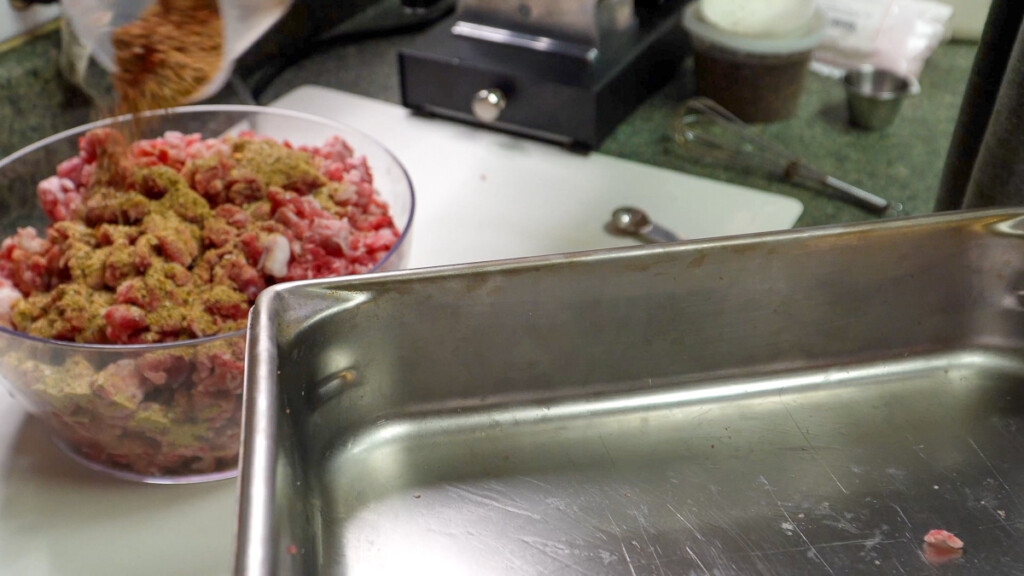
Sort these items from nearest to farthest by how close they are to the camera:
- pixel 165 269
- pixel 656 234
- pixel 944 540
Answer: pixel 944 540 < pixel 165 269 < pixel 656 234

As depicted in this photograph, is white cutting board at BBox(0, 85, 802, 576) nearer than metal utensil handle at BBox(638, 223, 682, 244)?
Yes

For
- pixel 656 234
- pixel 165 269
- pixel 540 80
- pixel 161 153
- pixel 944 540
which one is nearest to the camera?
pixel 944 540

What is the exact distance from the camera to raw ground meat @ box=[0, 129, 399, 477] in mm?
606

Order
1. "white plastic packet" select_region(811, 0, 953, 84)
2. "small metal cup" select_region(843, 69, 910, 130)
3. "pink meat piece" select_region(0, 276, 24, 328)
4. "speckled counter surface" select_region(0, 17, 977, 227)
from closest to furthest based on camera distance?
"pink meat piece" select_region(0, 276, 24, 328), "speckled counter surface" select_region(0, 17, 977, 227), "small metal cup" select_region(843, 69, 910, 130), "white plastic packet" select_region(811, 0, 953, 84)

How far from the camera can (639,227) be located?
93 centimetres

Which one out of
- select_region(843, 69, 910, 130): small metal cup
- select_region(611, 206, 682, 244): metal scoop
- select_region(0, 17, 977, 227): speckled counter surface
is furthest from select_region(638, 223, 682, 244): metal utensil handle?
select_region(843, 69, 910, 130): small metal cup

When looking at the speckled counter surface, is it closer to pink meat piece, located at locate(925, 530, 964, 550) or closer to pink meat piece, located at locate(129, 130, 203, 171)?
pink meat piece, located at locate(129, 130, 203, 171)

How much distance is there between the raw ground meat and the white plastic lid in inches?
21.6

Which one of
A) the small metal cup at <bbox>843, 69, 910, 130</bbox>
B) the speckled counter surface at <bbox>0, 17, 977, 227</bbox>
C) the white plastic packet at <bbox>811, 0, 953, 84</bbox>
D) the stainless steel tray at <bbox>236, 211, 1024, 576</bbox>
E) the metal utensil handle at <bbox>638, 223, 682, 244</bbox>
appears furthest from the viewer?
the white plastic packet at <bbox>811, 0, 953, 84</bbox>

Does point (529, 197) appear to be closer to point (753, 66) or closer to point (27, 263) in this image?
point (753, 66)

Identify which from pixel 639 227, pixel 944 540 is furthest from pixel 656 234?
pixel 944 540

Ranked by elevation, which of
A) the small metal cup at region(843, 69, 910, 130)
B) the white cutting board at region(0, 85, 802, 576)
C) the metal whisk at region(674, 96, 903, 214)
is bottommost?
the white cutting board at region(0, 85, 802, 576)

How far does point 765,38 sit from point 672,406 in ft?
2.07

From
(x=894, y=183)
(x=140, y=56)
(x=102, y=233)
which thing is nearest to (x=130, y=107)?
(x=140, y=56)
